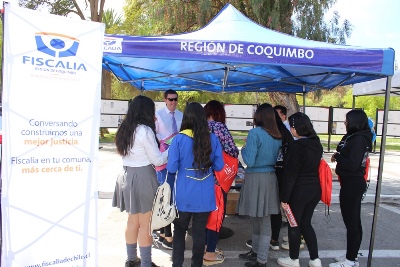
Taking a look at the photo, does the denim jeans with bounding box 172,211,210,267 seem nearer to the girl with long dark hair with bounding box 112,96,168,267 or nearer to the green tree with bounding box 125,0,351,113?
the girl with long dark hair with bounding box 112,96,168,267

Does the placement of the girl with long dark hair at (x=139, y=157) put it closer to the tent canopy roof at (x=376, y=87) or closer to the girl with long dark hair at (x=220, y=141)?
the girl with long dark hair at (x=220, y=141)

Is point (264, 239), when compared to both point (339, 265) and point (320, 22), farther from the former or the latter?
point (320, 22)

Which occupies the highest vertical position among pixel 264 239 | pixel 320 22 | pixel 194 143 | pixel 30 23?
pixel 320 22

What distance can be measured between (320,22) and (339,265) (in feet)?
28.6

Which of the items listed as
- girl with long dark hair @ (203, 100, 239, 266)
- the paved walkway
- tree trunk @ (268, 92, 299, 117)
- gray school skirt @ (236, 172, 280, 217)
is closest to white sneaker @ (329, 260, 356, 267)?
the paved walkway

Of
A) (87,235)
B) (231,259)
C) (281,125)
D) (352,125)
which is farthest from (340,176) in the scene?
(87,235)

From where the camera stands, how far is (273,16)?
1002cm

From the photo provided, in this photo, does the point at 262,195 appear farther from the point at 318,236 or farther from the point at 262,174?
the point at 318,236

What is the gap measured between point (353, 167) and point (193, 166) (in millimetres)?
1713

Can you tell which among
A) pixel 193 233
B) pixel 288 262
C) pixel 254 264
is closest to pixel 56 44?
pixel 193 233

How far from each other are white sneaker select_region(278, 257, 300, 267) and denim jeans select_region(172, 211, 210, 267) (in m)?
1.15

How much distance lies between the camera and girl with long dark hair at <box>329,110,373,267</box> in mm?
3717

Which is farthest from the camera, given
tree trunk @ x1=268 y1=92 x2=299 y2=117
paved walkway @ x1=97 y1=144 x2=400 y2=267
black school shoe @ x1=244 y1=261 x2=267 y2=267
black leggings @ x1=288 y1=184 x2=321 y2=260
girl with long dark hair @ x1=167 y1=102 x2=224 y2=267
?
tree trunk @ x1=268 y1=92 x2=299 y2=117

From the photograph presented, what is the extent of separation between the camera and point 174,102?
4938 millimetres
